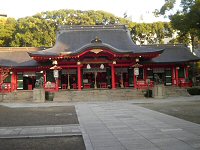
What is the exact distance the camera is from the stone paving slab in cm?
946

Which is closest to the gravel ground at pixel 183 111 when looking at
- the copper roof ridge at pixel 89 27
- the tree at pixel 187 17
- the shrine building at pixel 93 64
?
the tree at pixel 187 17

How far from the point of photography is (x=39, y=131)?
10125mm

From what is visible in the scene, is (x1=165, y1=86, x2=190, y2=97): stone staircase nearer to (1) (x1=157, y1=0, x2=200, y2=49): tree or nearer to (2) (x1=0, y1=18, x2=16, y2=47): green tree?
(1) (x1=157, y1=0, x2=200, y2=49): tree

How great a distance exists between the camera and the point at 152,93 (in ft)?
88.0

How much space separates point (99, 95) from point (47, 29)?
28.8 meters

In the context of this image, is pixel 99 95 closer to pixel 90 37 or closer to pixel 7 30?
pixel 90 37

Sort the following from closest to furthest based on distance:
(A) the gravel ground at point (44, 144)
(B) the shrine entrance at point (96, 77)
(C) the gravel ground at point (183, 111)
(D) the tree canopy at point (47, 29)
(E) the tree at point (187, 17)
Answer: (A) the gravel ground at point (44, 144), (C) the gravel ground at point (183, 111), (E) the tree at point (187, 17), (B) the shrine entrance at point (96, 77), (D) the tree canopy at point (47, 29)

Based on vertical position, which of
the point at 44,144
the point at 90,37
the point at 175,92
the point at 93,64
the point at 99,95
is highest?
the point at 90,37

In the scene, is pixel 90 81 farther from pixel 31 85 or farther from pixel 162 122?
pixel 162 122

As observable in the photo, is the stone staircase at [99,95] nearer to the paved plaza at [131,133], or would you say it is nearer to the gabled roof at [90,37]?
the gabled roof at [90,37]

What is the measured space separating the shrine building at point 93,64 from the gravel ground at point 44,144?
1910cm

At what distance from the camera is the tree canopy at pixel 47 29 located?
5022 centimetres

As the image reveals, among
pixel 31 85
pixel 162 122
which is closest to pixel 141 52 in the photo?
pixel 31 85

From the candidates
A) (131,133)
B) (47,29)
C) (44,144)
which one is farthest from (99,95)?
(47,29)
